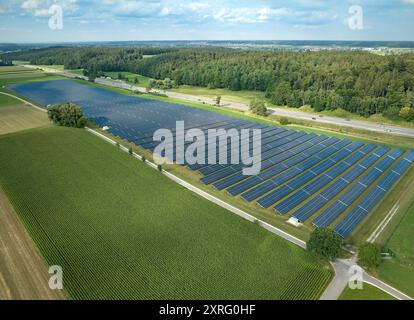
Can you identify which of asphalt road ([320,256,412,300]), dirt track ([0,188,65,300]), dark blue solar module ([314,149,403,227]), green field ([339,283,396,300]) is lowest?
green field ([339,283,396,300])

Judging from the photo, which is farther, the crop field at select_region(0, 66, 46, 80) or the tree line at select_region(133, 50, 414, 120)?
the crop field at select_region(0, 66, 46, 80)

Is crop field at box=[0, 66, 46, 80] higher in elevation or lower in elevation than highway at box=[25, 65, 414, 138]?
higher

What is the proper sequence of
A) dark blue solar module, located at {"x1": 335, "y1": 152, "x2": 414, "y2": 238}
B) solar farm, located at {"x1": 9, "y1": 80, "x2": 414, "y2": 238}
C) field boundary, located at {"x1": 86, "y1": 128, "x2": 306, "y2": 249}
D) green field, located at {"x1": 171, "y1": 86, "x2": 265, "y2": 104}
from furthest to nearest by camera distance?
green field, located at {"x1": 171, "y1": 86, "x2": 265, "y2": 104} < solar farm, located at {"x1": 9, "y1": 80, "x2": 414, "y2": 238} < dark blue solar module, located at {"x1": 335, "y1": 152, "x2": 414, "y2": 238} < field boundary, located at {"x1": 86, "y1": 128, "x2": 306, "y2": 249}

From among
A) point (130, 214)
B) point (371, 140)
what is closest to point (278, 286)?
point (130, 214)

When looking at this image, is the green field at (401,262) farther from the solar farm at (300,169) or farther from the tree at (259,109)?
the tree at (259,109)

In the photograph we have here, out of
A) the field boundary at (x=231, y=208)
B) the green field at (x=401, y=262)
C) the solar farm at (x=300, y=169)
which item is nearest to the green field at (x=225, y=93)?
the solar farm at (x=300, y=169)

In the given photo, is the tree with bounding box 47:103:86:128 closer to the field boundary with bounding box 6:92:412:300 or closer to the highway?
the field boundary with bounding box 6:92:412:300

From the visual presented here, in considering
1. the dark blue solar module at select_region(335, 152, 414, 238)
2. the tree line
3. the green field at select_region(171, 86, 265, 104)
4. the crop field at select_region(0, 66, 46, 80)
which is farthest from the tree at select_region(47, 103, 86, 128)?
the crop field at select_region(0, 66, 46, 80)
